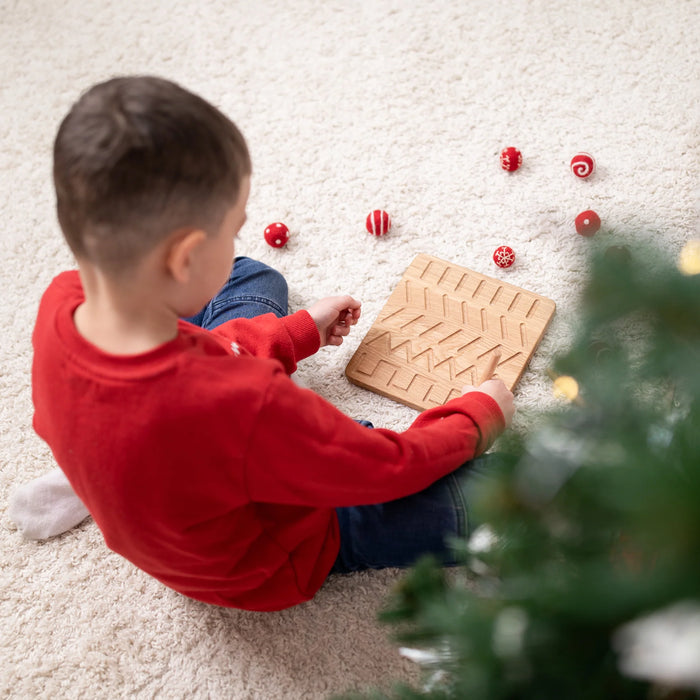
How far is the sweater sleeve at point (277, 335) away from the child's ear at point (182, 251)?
0.34 m

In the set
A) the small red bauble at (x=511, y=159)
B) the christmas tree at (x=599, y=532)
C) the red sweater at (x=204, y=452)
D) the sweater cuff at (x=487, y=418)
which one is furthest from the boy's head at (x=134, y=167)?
the small red bauble at (x=511, y=159)

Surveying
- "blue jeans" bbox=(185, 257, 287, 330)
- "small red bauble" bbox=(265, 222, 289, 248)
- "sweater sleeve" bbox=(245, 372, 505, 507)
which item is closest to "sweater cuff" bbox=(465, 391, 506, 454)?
"sweater sleeve" bbox=(245, 372, 505, 507)

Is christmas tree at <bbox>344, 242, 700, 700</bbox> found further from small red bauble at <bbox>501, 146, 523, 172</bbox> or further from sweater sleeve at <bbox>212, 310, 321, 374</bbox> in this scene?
small red bauble at <bbox>501, 146, 523, 172</bbox>

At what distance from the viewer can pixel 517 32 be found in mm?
1446

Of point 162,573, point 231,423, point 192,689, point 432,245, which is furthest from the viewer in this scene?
point 432,245

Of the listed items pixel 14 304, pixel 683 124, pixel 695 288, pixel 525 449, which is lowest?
pixel 14 304

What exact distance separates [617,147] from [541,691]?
1.11 meters

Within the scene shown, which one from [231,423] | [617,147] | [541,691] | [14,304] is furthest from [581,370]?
[14,304]

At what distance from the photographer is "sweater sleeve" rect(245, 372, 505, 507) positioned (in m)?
0.67

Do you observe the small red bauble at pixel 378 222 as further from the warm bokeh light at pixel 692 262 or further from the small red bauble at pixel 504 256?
the warm bokeh light at pixel 692 262

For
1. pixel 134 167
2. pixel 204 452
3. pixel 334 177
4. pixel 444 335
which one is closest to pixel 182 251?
pixel 134 167

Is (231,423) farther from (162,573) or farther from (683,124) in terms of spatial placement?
(683,124)

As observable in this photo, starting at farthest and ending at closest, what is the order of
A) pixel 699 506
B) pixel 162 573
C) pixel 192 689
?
pixel 192 689, pixel 162 573, pixel 699 506

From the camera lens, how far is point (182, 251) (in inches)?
24.2
